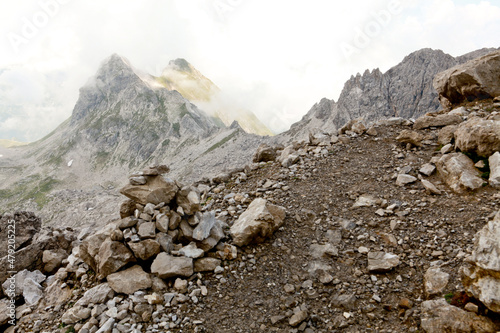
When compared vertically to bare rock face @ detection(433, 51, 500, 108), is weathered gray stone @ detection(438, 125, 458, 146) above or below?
below

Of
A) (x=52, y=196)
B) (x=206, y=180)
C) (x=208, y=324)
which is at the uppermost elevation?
(x=52, y=196)

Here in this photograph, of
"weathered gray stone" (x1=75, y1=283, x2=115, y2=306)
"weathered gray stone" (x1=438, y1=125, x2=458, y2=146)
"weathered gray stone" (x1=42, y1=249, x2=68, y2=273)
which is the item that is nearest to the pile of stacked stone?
"weathered gray stone" (x1=75, y1=283, x2=115, y2=306)

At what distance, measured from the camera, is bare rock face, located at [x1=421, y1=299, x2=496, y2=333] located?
5992 millimetres

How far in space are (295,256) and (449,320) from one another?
500 centimetres

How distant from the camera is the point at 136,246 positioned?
953 centimetres

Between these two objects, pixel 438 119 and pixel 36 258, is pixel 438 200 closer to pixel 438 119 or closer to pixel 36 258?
pixel 438 119

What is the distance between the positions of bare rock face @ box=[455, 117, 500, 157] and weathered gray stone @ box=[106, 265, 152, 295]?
15217 millimetres

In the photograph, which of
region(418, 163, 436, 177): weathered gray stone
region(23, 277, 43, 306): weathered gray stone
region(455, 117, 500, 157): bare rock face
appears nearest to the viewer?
region(23, 277, 43, 306): weathered gray stone

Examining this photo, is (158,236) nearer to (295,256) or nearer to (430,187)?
(295,256)

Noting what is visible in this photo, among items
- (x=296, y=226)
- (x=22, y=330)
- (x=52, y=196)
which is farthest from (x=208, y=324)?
(x=52, y=196)

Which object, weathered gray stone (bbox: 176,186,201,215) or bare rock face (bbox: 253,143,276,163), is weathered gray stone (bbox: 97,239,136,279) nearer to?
weathered gray stone (bbox: 176,186,201,215)

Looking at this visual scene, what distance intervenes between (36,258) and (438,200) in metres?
19.2

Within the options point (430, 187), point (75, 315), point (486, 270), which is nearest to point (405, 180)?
point (430, 187)

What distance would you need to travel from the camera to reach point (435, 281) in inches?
314
